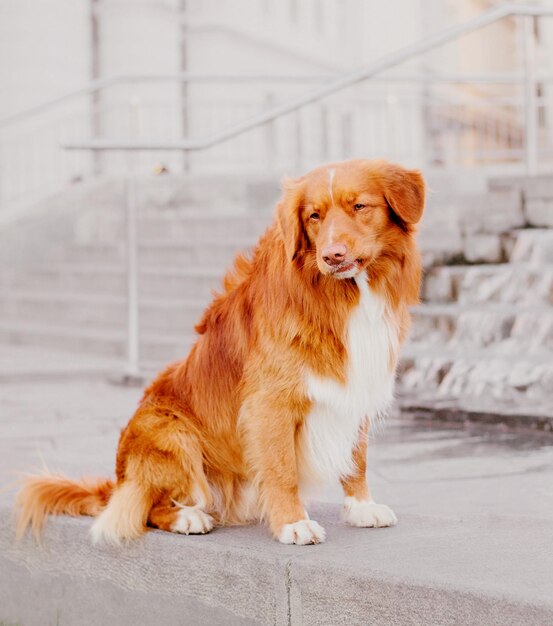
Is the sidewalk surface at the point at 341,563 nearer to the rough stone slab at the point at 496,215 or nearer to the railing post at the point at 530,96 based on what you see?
the rough stone slab at the point at 496,215

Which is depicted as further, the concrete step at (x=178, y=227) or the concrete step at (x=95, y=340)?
the concrete step at (x=178, y=227)

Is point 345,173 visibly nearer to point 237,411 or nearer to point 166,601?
point 237,411

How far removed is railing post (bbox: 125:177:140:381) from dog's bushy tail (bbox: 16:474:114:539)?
11.4 feet

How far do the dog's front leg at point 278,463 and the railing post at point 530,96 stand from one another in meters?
4.75

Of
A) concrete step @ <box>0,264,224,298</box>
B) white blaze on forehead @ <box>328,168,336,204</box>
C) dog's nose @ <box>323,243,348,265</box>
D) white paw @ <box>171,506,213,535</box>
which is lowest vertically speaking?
white paw @ <box>171,506,213,535</box>

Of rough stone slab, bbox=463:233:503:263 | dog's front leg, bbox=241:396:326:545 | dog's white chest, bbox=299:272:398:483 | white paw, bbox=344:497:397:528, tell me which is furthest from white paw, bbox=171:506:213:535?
rough stone slab, bbox=463:233:503:263

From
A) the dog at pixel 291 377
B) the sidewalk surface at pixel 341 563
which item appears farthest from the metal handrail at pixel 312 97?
the dog at pixel 291 377

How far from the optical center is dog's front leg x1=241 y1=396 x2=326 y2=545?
109 inches

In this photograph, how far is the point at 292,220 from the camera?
106 inches

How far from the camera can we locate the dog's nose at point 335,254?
2566 mm

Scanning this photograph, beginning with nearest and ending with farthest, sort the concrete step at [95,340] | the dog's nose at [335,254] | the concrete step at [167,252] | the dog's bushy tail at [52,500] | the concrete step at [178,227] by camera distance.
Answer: the dog's nose at [335,254] < the dog's bushy tail at [52,500] < the concrete step at [95,340] < the concrete step at [167,252] < the concrete step at [178,227]

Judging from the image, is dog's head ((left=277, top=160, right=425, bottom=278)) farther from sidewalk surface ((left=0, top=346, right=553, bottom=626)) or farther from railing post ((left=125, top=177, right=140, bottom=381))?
railing post ((left=125, top=177, right=140, bottom=381))

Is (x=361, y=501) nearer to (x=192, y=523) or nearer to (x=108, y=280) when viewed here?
(x=192, y=523)

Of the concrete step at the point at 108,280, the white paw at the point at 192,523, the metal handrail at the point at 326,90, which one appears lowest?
the white paw at the point at 192,523
